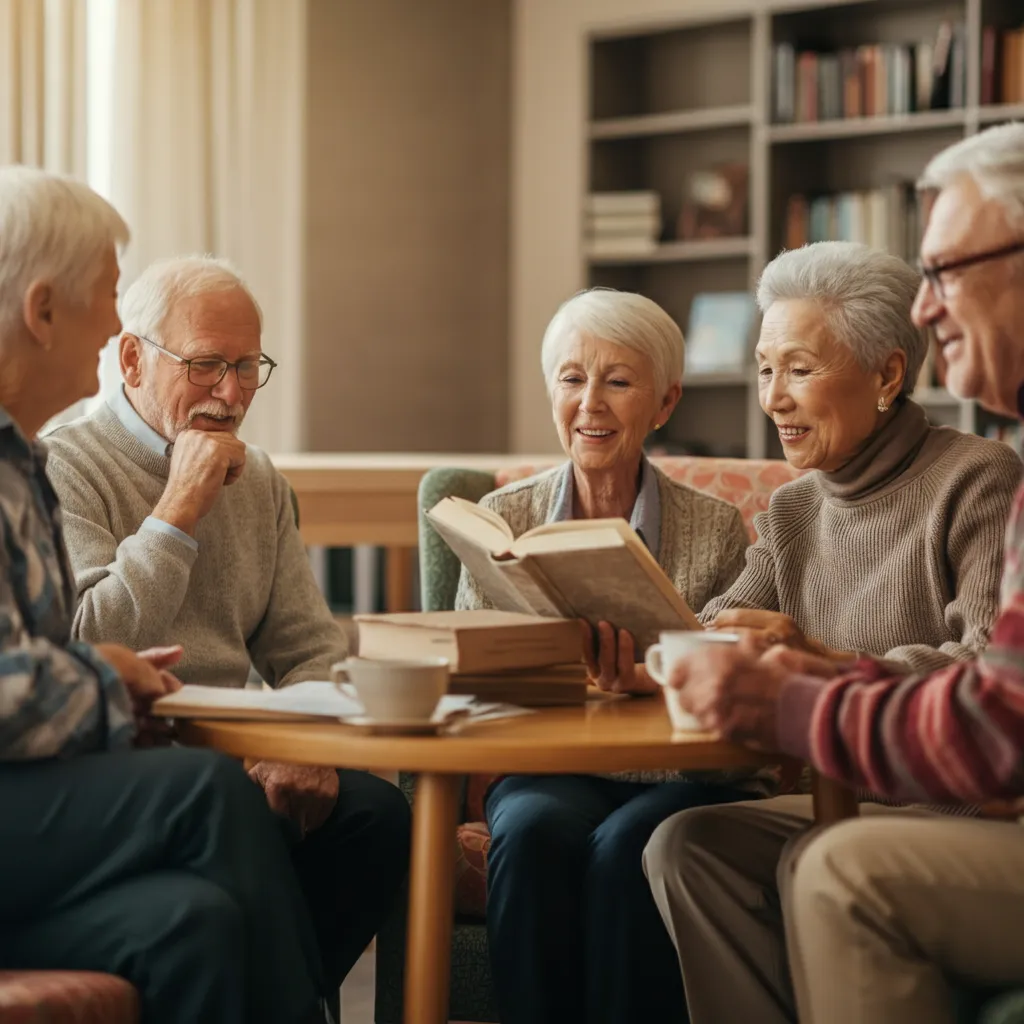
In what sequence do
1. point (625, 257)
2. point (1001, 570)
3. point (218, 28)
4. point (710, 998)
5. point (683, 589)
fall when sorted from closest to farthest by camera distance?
1. point (710, 998)
2. point (1001, 570)
3. point (683, 589)
4. point (218, 28)
5. point (625, 257)

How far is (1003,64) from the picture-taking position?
4691 mm

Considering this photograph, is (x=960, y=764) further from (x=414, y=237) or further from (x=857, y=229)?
(x=414, y=237)

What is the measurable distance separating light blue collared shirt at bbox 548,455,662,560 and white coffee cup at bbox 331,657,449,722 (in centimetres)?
77

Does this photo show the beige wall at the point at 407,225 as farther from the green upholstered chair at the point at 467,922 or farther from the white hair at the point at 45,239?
the white hair at the point at 45,239

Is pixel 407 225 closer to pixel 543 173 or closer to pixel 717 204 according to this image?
pixel 543 173

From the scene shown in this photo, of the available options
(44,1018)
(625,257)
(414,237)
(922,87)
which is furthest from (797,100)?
(44,1018)

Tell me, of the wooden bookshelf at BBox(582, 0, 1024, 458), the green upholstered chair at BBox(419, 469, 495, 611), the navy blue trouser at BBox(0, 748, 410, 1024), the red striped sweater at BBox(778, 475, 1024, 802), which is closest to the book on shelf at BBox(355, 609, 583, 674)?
the navy blue trouser at BBox(0, 748, 410, 1024)

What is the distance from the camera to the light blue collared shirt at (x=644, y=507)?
2.31 metres

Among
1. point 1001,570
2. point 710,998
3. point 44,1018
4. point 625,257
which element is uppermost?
point 625,257

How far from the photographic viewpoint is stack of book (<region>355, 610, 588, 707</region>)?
5.54 feet

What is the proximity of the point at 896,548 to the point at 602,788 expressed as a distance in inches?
19.3

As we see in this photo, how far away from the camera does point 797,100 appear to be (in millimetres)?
5027

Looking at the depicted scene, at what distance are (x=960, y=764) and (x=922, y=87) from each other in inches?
150

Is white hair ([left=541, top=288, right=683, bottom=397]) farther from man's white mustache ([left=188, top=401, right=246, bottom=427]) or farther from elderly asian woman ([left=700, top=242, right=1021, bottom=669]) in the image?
man's white mustache ([left=188, top=401, right=246, bottom=427])
